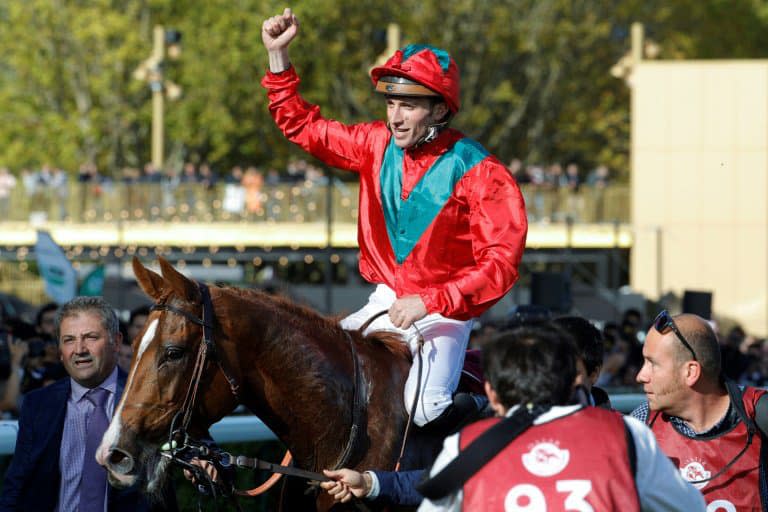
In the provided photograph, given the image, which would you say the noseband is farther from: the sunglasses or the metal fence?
the metal fence

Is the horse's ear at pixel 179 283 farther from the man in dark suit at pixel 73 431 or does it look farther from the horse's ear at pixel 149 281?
the man in dark suit at pixel 73 431

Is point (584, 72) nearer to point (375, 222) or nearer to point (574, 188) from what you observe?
point (574, 188)

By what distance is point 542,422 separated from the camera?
3.41 m

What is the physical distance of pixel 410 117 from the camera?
5.14 m

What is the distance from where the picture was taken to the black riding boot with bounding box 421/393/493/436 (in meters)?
4.91

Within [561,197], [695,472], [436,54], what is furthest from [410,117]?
[561,197]

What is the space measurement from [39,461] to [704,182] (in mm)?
25646

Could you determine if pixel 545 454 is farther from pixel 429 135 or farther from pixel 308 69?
pixel 308 69

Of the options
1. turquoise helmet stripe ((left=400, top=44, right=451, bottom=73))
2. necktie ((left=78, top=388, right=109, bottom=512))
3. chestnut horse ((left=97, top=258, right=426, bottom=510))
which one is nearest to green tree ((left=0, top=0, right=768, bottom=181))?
turquoise helmet stripe ((left=400, top=44, right=451, bottom=73))

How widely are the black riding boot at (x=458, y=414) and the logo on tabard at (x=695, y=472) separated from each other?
0.73 meters

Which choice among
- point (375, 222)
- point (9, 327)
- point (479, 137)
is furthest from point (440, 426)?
point (479, 137)

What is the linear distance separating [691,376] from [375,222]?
4.66 ft

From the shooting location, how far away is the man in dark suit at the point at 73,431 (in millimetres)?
4965

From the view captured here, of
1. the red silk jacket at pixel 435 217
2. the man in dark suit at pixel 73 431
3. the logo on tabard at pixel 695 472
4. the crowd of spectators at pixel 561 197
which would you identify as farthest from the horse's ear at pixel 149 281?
the crowd of spectators at pixel 561 197
